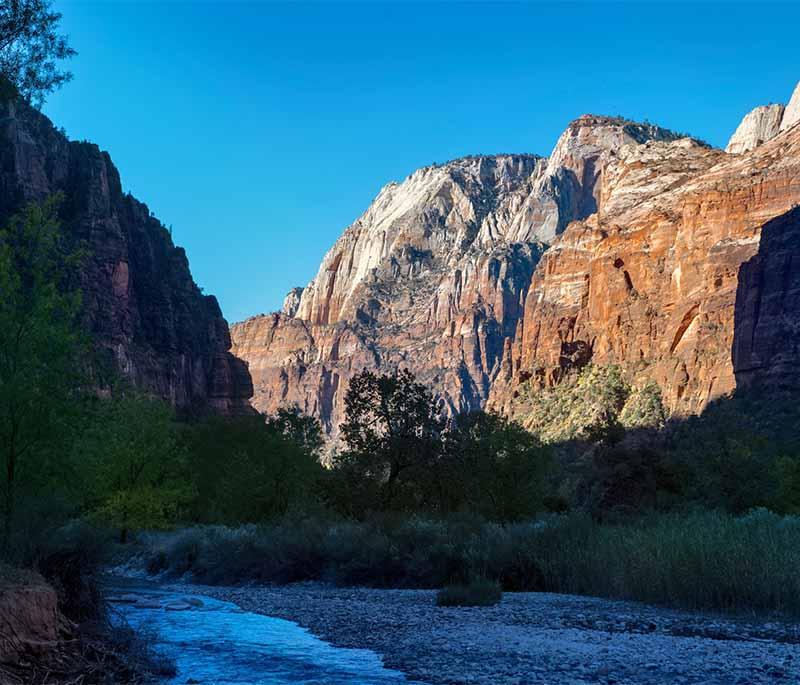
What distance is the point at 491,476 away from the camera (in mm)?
38719

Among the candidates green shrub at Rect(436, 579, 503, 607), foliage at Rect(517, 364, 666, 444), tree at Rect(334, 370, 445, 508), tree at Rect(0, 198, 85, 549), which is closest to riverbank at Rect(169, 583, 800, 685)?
green shrub at Rect(436, 579, 503, 607)

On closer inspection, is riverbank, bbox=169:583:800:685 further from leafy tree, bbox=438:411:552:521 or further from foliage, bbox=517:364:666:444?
foliage, bbox=517:364:666:444

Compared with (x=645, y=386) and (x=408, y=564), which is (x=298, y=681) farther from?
(x=645, y=386)

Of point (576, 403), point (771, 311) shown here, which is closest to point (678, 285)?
point (576, 403)

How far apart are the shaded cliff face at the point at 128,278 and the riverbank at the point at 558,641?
83.5 m

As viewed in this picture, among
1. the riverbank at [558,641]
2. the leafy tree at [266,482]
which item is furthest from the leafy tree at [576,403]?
the riverbank at [558,641]

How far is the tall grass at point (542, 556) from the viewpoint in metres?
16.2

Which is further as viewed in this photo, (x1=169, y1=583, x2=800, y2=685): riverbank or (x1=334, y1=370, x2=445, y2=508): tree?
(x1=334, y1=370, x2=445, y2=508): tree

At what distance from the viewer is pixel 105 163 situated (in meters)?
130

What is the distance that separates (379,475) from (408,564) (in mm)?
13917

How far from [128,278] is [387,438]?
9115 centimetres

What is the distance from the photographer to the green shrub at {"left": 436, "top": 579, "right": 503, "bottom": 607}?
18.5 m

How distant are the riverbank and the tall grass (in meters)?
1.01

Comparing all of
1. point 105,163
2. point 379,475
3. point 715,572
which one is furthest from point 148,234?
point 715,572
